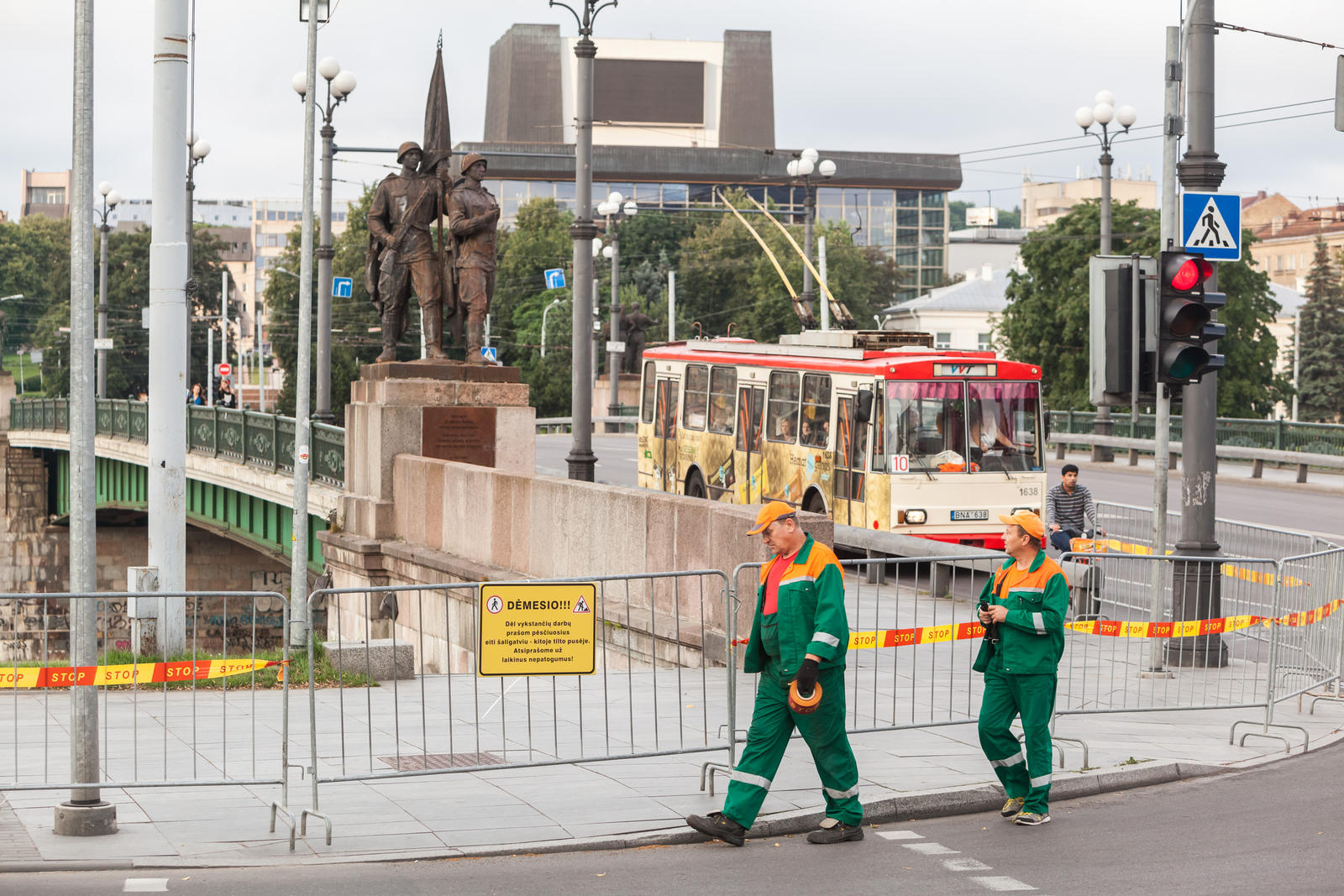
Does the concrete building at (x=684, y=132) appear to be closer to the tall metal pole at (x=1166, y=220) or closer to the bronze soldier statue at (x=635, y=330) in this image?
the bronze soldier statue at (x=635, y=330)

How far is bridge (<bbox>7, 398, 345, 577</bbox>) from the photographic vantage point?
25453 millimetres

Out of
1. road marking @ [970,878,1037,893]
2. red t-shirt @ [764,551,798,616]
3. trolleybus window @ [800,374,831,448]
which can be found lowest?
road marking @ [970,878,1037,893]

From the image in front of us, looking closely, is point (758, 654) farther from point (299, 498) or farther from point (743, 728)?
point (299, 498)

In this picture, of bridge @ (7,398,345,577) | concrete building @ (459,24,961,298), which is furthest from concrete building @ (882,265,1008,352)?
bridge @ (7,398,345,577)

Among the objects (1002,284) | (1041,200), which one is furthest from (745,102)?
(1041,200)

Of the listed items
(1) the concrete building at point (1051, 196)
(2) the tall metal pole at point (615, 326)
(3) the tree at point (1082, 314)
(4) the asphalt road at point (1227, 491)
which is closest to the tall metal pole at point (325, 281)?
(4) the asphalt road at point (1227, 491)

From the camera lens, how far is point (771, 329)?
8744 centimetres

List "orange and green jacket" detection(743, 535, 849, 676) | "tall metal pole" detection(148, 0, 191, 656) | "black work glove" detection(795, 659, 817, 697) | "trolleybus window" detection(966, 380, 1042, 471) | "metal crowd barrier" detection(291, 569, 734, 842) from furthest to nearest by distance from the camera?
1. "trolleybus window" detection(966, 380, 1042, 471)
2. "tall metal pole" detection(148, 0, 191, 656)
3. "metal crowd barrier" detection(291, 569, 734, 842)
4. "orange and green jacket" detection(743, 535, 849, 676)
5. "black work glove" detection(795, 659, 817, 697)

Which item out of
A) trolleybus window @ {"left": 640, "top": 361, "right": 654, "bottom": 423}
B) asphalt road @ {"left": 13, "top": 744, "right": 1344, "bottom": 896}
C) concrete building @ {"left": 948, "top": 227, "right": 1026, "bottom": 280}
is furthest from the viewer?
concrete building @ {"left": 948, "top": 227, "right": 1026, "bottom": 280}

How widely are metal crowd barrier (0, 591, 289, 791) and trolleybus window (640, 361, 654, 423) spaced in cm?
1390

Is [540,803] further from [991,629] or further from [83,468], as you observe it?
[83,468]

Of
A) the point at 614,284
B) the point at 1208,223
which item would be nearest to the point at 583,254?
the point at 1208,223

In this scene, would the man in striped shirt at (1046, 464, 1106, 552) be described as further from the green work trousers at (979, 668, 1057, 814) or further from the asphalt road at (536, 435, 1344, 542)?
the green work trousers at (979, 668, 1057, 814)

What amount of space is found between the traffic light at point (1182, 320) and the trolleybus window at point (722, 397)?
12405 millimetres
